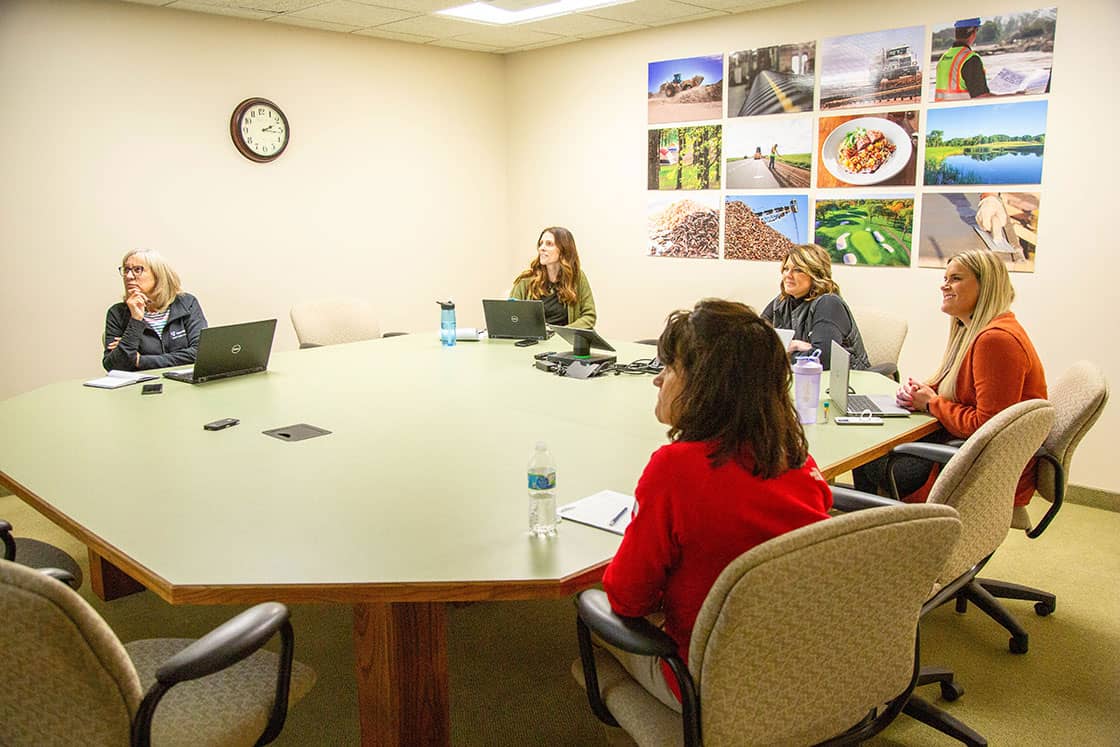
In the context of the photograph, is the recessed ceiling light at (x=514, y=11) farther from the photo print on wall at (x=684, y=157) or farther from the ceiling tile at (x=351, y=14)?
the photo print on wall at (x=684, y=157)

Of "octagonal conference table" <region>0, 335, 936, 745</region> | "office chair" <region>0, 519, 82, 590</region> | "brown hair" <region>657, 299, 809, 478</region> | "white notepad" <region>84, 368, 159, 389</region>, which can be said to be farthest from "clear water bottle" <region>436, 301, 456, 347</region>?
"brown hair" <region>657, 299, 809, 478</region>

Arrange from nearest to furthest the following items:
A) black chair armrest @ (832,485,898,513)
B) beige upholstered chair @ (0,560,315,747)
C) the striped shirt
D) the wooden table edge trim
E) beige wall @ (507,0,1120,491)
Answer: beige upholstered chair @ (0,560,315,747) < the wooden table edge trim < black chair armrest @ (832,485,898,513) < beige wall @ (507,0,1120,491) < the striped shirt

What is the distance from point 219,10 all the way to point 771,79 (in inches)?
121

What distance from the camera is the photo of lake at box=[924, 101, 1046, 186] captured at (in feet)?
13.7

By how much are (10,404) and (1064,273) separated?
4.52 metres

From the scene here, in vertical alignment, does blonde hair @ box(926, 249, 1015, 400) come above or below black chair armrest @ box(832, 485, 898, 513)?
above

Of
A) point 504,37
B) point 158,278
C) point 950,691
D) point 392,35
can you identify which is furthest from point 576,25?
Result: point 950,691

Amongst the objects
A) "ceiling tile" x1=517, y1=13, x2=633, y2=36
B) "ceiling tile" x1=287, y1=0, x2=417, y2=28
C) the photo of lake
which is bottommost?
the photo of lake

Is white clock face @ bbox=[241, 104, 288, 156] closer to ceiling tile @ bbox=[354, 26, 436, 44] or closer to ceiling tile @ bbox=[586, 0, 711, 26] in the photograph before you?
ceiling tile @ bbox=[354, 26, 436, 44]

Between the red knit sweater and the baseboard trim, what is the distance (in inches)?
130

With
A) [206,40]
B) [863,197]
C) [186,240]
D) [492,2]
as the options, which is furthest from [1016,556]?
[206,40]

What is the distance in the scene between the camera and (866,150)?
471cm

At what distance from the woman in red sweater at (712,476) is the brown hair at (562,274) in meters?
3.43

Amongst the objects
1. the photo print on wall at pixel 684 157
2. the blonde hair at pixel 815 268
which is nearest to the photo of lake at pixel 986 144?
the blonde hair at pixel 815 268
